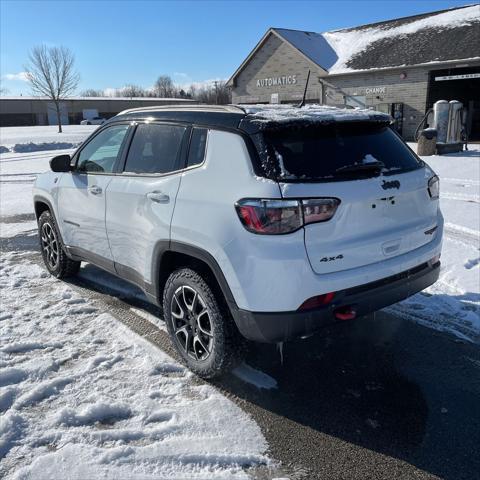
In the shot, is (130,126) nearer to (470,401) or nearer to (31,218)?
(470,401)

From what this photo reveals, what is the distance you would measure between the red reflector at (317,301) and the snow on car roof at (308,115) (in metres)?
1.06

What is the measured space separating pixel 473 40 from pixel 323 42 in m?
11.2

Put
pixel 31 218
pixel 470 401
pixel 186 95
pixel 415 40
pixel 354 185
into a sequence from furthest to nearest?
pixel 186 95
pixel 415 40
pixel 31 218
pixel 470 401
pixel 354 185

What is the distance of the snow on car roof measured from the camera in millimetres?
2892

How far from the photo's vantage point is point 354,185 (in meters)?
2.78

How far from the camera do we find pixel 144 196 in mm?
3502

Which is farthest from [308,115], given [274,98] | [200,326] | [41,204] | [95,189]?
[274,98]

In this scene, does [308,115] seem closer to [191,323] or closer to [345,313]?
[345,313]

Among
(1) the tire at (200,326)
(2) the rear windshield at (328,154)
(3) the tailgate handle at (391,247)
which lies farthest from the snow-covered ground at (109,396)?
(2) the rear windshield at (328,154)

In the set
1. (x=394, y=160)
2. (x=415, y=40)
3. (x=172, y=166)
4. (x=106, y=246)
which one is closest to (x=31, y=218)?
(x=106, y=246)

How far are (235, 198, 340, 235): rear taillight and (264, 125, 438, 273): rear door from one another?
4 centimetres

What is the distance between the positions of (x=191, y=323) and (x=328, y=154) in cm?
149

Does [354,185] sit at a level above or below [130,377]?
above

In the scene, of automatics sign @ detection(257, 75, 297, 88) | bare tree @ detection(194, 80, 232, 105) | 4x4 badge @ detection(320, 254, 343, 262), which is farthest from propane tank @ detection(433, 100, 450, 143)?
bare tree @ detection(194, 80, 232, 105)
